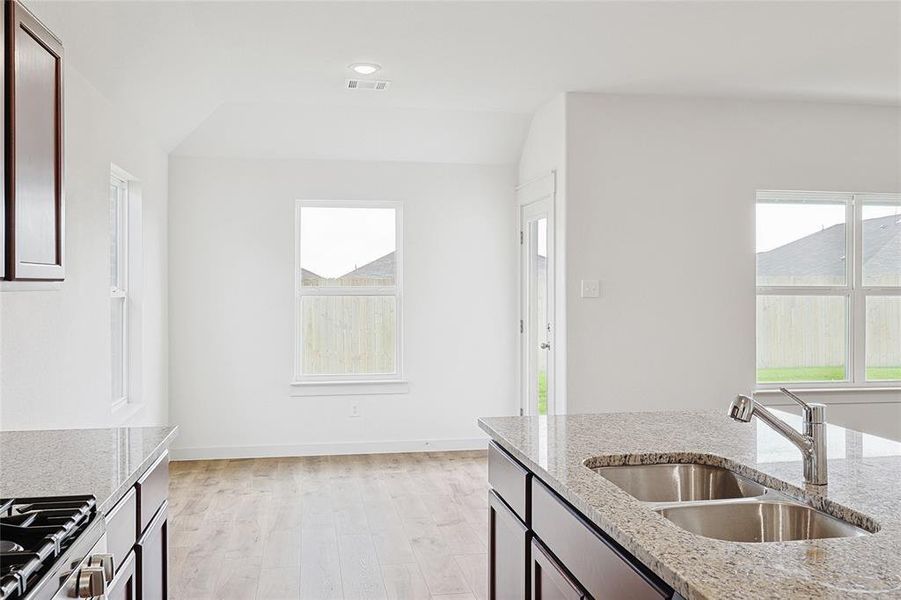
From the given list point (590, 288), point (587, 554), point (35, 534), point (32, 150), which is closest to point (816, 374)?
point (590, 288)

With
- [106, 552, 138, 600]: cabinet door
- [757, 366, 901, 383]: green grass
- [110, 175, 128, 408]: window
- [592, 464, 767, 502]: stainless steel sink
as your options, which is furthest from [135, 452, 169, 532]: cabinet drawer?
[757, 366, 901, 383]: green grass

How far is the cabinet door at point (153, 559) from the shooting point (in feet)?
6.66

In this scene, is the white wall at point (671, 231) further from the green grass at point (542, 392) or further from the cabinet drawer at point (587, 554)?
the cabinet drawer at point (587, 554)

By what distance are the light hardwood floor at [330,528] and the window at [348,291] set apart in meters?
0.77

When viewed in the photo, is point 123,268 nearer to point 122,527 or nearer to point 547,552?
point 122,527

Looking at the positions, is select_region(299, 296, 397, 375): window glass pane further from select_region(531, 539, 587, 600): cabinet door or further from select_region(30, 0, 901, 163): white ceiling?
select_region(531, 539, 587, 600): cabinet door

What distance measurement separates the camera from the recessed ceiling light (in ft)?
14.1

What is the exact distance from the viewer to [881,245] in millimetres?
5410

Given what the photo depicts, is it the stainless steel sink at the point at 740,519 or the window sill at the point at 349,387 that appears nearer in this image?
the stainless steel sink at the point at 740,519

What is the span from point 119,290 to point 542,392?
2.92 metres

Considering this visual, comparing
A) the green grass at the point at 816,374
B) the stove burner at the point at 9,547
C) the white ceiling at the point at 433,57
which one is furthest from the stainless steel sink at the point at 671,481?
the green grass at the point at 816,374

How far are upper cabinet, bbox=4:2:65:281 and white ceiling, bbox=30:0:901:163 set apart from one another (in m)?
1.04

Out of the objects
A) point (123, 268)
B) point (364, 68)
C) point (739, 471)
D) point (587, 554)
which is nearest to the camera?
point (587, 554)

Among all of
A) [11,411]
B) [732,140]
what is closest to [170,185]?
[11,411]
